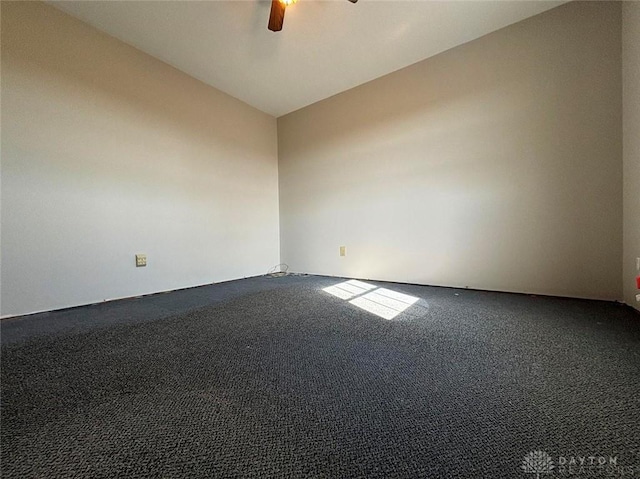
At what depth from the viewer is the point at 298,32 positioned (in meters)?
2.07

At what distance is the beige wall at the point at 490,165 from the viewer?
178 centimetres

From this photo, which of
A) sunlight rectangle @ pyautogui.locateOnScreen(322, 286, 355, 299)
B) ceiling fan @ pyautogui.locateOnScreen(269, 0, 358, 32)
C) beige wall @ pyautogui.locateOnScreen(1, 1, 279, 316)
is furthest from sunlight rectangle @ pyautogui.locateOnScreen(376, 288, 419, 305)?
ceiling fan @ pyautogui.locateOnScreen(269, 0, 358, 32)

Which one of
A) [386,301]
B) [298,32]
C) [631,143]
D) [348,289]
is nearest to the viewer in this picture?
[631,143]

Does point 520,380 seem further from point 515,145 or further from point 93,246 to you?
point 93,246

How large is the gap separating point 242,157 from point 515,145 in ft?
9.35

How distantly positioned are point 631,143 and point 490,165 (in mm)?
770

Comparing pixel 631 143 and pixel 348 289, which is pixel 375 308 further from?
pixel 631 143

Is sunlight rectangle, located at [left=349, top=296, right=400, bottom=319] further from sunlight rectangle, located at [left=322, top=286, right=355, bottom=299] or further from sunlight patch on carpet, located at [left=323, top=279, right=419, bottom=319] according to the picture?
sunlight rectangle, located at [left=322, top=286, right=355, bottom=299]

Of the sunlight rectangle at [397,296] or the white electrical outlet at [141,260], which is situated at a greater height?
the white electrical outlet at [141,260]

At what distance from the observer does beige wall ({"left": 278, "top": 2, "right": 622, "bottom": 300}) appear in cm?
178

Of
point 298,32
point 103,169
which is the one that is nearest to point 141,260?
point 103,169

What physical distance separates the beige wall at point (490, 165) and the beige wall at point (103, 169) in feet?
4.50

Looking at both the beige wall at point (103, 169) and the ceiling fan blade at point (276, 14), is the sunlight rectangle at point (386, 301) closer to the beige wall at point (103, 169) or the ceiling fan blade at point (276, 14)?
the beige wall at point (103, 169)

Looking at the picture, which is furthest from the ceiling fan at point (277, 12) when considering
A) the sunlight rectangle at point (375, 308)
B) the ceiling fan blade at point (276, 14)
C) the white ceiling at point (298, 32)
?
the sunlight rectangle at point (375, 308)
